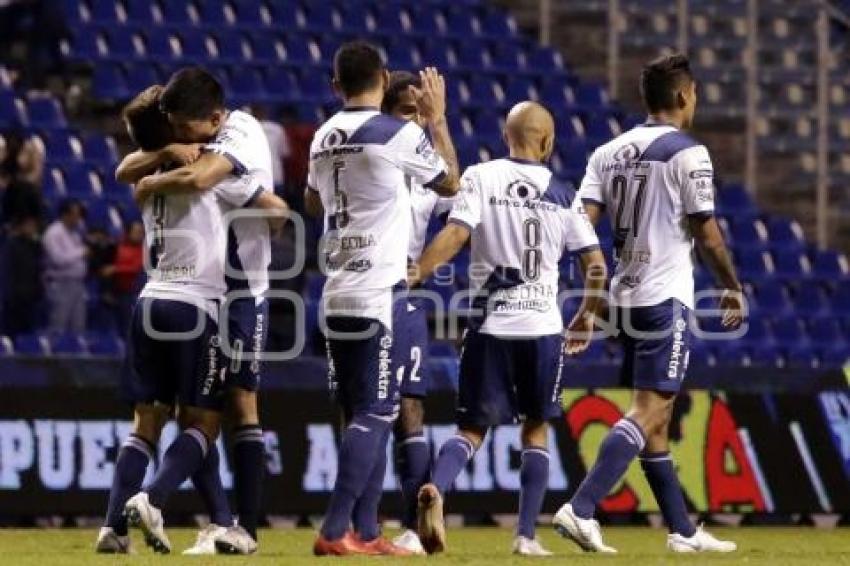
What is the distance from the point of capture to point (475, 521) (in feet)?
51.9

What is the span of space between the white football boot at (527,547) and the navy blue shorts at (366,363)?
118cm

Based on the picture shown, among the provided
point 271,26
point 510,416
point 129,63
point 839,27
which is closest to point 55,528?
point 510,416

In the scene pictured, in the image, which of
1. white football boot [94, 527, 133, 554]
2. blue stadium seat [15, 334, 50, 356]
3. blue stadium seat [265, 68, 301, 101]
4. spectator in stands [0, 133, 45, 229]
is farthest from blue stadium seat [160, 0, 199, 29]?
white football boot [94, 527, 133, 554]

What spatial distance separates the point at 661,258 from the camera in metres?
11.4

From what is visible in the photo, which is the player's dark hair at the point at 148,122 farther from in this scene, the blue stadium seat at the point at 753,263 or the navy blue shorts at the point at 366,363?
the blue stadium seat at the point at 753,263

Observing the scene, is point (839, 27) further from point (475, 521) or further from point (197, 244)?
point (197, 244)

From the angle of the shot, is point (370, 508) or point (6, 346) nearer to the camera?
point (370, 508)

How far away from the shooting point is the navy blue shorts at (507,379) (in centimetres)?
1134

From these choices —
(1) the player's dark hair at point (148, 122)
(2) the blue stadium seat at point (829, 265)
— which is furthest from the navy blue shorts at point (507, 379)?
(2) the blue stadium seat at point (829, 265)

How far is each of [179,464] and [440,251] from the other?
5.09 ft

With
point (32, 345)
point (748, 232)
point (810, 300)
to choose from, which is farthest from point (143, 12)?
point (810, 300)

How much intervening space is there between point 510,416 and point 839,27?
1659 centimetres

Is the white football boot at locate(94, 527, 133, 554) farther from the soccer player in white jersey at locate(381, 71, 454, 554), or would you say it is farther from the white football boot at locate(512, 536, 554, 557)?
the white football boot at locate(512, 536, 554, 557)

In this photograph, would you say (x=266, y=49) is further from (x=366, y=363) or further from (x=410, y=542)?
(x=366, y=363)
